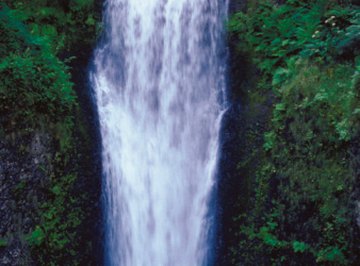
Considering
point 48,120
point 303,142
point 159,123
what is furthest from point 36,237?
point 303,142

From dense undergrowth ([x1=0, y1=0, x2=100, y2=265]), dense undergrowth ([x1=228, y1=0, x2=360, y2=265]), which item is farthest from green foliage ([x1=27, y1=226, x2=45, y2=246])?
dense undergrowth ([x1=228, y1=0, x2=360, y2=265])

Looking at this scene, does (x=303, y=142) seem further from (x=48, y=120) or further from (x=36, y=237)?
(x=36, y=237)

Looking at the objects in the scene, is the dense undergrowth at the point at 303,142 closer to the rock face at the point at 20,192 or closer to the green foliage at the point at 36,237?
the green foliage at the point at 36,237

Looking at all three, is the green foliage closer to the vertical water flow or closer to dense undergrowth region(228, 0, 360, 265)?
the vertical water flow

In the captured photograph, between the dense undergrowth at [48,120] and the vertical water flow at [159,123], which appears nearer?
the dense undergrowth at [48,120]

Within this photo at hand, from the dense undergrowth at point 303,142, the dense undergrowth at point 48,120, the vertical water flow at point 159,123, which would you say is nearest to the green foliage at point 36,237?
the dense undergrowth at point 48,120

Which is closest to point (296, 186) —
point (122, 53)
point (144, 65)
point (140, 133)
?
point (140, 133)
